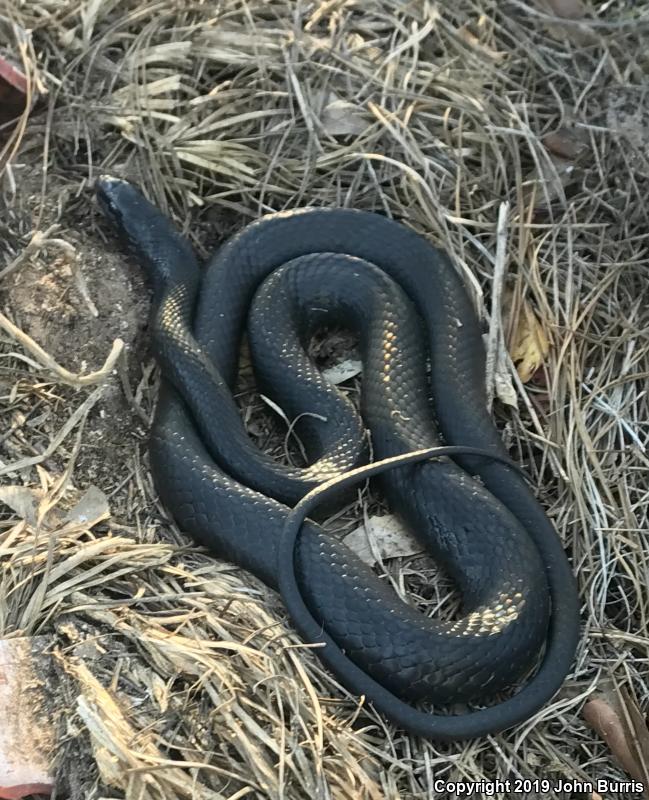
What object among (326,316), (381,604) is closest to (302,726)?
(381,604)

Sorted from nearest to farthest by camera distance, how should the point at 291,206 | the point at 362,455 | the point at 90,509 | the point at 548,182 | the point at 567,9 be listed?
the point at 90,509, the point at 362,455, the point at 548,182, the point at 291,206, the point at 567,9

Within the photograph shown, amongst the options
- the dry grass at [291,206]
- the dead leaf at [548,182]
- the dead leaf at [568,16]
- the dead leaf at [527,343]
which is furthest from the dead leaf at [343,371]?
the dead leaf at [568,16]

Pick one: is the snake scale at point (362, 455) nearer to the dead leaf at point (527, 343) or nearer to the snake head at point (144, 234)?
the snake head at point (144, 234)

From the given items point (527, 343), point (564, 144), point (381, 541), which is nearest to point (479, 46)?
point (564, 144)

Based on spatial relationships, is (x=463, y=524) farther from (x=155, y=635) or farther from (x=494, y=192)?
(x=494, y=192)

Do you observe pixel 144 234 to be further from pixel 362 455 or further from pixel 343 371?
pixel 362 455

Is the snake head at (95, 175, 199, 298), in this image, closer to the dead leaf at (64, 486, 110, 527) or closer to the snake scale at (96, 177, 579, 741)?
the snake scale at (96, 177, 579, 741)
